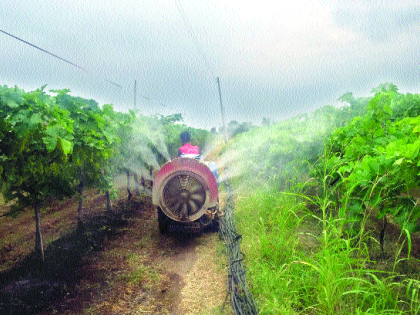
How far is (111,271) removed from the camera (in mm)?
4754

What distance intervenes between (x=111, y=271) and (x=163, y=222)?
1.68 metres

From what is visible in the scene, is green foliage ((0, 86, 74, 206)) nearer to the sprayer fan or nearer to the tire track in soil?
the tire track in soil

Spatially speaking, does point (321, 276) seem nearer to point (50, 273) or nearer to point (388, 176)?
point (388, 176)

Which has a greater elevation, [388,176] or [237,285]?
[388,176]

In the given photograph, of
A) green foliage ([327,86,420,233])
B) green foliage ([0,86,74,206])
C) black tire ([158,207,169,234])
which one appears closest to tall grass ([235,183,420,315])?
green foliage ([327,86,420,233])

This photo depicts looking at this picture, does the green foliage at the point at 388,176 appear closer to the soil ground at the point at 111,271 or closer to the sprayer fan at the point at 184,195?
the soil ground at the point at 111,271

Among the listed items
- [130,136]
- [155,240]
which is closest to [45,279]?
[155,240]

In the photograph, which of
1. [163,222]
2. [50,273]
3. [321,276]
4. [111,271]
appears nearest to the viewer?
[321,276]

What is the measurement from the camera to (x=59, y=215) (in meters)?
8.45

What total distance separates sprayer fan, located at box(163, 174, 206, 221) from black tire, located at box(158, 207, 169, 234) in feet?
2.36

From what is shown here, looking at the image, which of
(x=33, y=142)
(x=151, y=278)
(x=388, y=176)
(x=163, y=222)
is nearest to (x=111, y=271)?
(x=151, y=278)

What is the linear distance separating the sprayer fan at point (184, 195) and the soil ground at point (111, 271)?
→ 29.5 inches

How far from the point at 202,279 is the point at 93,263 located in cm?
201

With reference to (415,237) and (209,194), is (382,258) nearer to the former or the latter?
(415,237)
